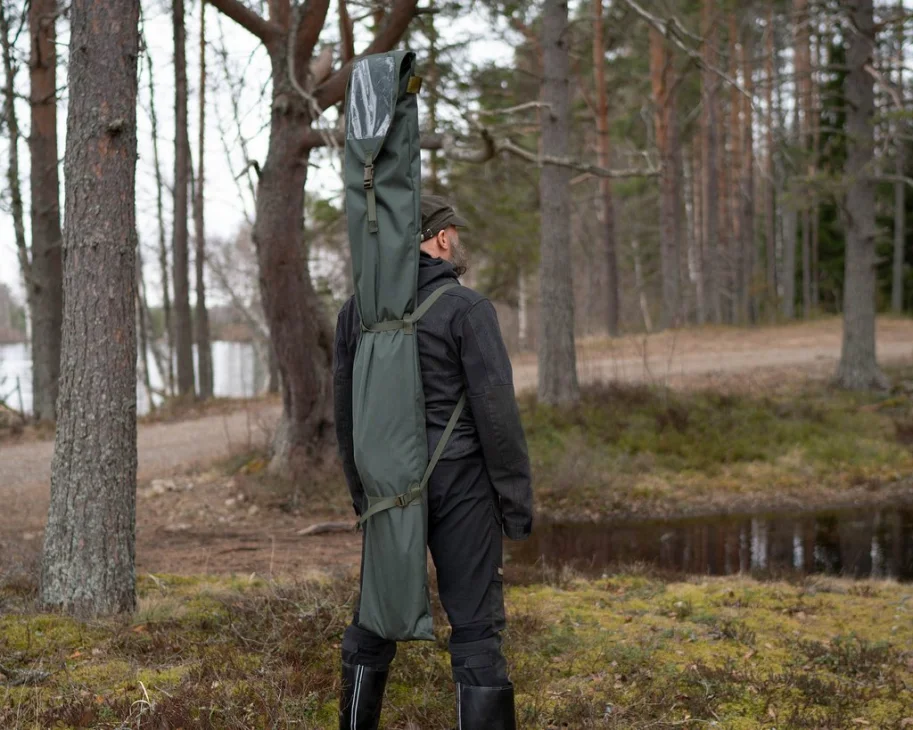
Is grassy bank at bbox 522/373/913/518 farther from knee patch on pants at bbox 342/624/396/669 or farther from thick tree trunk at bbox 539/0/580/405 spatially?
knee patch on pants at bbox 342/624/396/669

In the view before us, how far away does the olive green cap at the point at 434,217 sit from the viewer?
10.8 feet

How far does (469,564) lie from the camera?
10.3 ft

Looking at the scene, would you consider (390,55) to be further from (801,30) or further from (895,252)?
(895,252)

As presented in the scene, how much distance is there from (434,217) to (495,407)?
2.47 feet

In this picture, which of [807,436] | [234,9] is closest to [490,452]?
[234,9]

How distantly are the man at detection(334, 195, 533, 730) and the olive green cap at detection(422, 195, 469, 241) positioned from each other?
0.36 feet

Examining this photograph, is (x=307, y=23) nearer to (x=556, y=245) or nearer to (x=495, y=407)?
(x=556, y=245)

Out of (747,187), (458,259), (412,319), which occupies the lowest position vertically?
(412,319)

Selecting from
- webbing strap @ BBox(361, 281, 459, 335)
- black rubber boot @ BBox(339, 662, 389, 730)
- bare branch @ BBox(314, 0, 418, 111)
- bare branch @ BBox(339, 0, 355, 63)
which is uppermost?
bare branch @ BBox(339, 0, 355, 63)

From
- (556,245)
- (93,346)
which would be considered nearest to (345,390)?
(93,346)

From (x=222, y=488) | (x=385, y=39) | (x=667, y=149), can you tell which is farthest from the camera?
(x=667, y=149)

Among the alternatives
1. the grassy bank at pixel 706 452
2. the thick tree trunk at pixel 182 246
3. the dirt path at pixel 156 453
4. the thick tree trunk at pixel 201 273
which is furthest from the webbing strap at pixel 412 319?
the thick tree trunk at pixel 201 273

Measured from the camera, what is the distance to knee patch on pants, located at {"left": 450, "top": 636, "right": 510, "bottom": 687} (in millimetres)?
3086

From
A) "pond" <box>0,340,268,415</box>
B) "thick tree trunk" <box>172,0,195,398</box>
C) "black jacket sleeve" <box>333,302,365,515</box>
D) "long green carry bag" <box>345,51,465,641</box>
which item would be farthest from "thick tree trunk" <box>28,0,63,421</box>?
"long green carry bag" <box>345,51,465,641</box>
